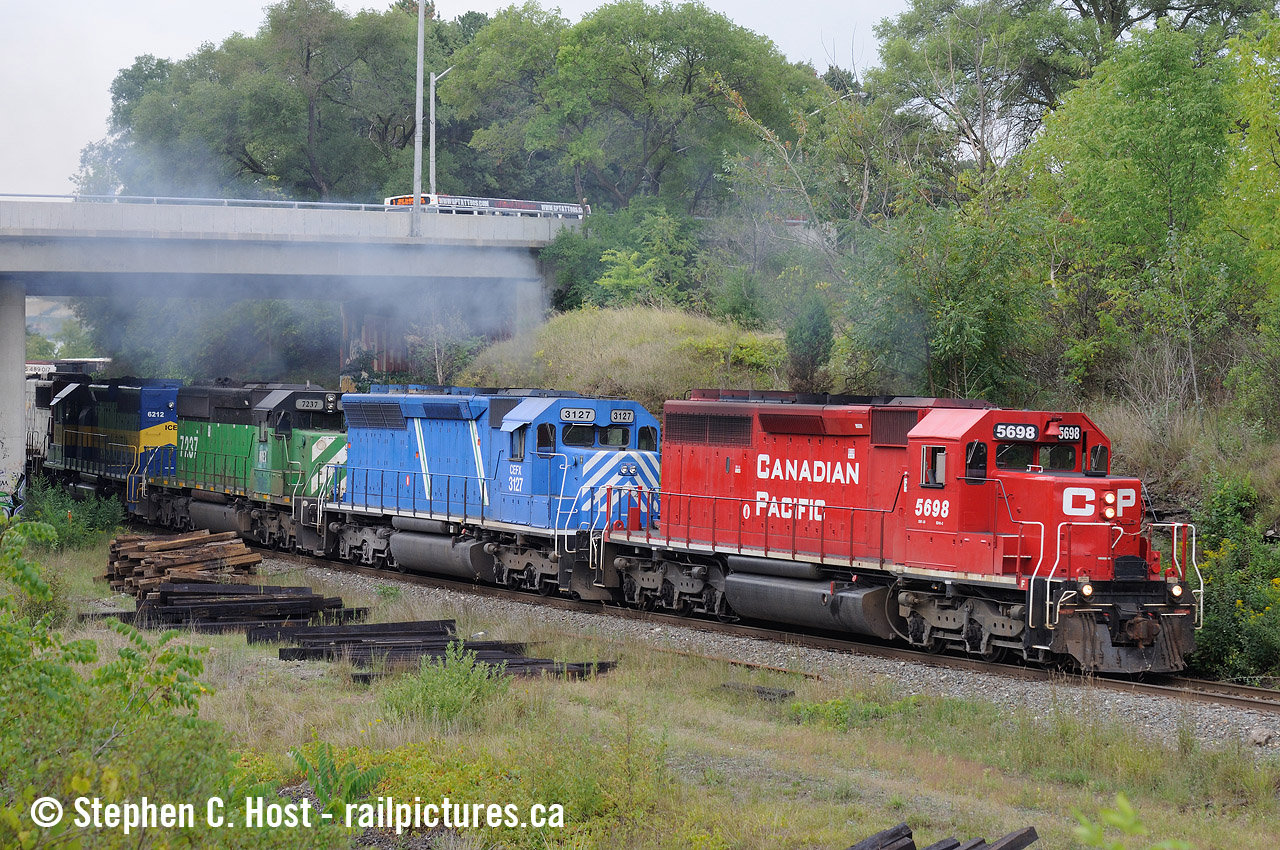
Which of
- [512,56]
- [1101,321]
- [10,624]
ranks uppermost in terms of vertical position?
[512,56]

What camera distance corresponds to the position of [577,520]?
17453mm

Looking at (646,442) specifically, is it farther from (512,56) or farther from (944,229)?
(512,56)

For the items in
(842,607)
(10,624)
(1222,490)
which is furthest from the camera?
(1222,490)

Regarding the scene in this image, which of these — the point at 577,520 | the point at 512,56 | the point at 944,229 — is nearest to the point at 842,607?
the point at 577,520

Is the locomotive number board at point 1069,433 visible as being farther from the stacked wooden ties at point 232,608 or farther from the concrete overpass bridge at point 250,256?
the concrete overpass bridge at point 250,256

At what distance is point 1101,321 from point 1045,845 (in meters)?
16.1

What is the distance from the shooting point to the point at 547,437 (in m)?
18.0

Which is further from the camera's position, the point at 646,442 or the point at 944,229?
the point at 944,229

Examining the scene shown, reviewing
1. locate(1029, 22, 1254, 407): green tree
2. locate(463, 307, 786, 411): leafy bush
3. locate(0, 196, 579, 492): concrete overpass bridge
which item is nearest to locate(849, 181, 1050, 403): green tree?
locate(1029, 22, 1254, 407): green tree

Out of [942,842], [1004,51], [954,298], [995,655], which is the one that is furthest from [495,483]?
[1004,51]

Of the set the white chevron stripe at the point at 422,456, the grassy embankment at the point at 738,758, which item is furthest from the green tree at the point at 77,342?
the grassy embankment at the point at 738,758

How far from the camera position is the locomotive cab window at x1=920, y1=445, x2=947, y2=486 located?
12.7 metres
